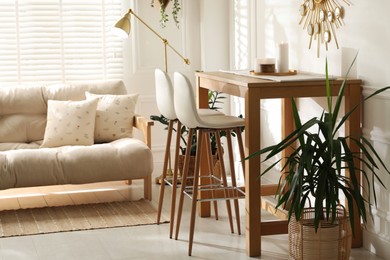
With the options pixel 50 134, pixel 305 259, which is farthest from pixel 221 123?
pixel 50 134

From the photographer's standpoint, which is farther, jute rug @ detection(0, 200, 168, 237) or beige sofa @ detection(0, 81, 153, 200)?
beige sofa @ detection(0, 81, 153, 200)

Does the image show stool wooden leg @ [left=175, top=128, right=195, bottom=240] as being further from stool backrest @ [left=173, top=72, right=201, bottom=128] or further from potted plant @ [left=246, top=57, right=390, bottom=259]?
potted plant @ [left=246, top=57, right=390, bottom=259]

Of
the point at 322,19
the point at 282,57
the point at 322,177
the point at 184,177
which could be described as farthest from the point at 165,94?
the point at 322,177

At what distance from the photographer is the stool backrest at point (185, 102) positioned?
14.2 ft

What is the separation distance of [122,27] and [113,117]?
730 mm

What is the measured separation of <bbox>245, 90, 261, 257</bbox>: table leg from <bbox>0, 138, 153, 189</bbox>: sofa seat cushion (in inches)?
57.0

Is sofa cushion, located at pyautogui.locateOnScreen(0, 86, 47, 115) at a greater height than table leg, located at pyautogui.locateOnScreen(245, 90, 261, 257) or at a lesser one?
greater

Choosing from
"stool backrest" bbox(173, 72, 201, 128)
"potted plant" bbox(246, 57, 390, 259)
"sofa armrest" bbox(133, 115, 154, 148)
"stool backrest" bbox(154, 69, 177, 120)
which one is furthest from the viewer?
"sofa armrest" bbox(133, 115, 154, 148)

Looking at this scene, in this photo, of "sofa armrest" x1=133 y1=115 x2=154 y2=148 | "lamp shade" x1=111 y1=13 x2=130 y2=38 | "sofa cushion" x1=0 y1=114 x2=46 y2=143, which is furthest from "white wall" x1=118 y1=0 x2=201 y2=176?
"sofa cushion" x1=0 y1=114 x2=46 y2=143

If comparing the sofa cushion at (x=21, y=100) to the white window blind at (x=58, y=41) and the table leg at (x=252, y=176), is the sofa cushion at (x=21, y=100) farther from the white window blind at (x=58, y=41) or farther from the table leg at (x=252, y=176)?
the table leg at (x=252, y=176)

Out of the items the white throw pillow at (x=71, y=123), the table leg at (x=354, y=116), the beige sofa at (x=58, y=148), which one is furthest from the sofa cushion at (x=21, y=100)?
the table leg at (x=354, y=116)

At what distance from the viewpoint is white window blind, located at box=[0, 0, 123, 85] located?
644 cm

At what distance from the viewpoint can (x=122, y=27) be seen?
6.07 metres

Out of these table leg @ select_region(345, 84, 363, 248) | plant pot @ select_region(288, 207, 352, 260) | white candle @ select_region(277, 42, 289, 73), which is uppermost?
white candle @ select_region(277, 42, 289, 73)
